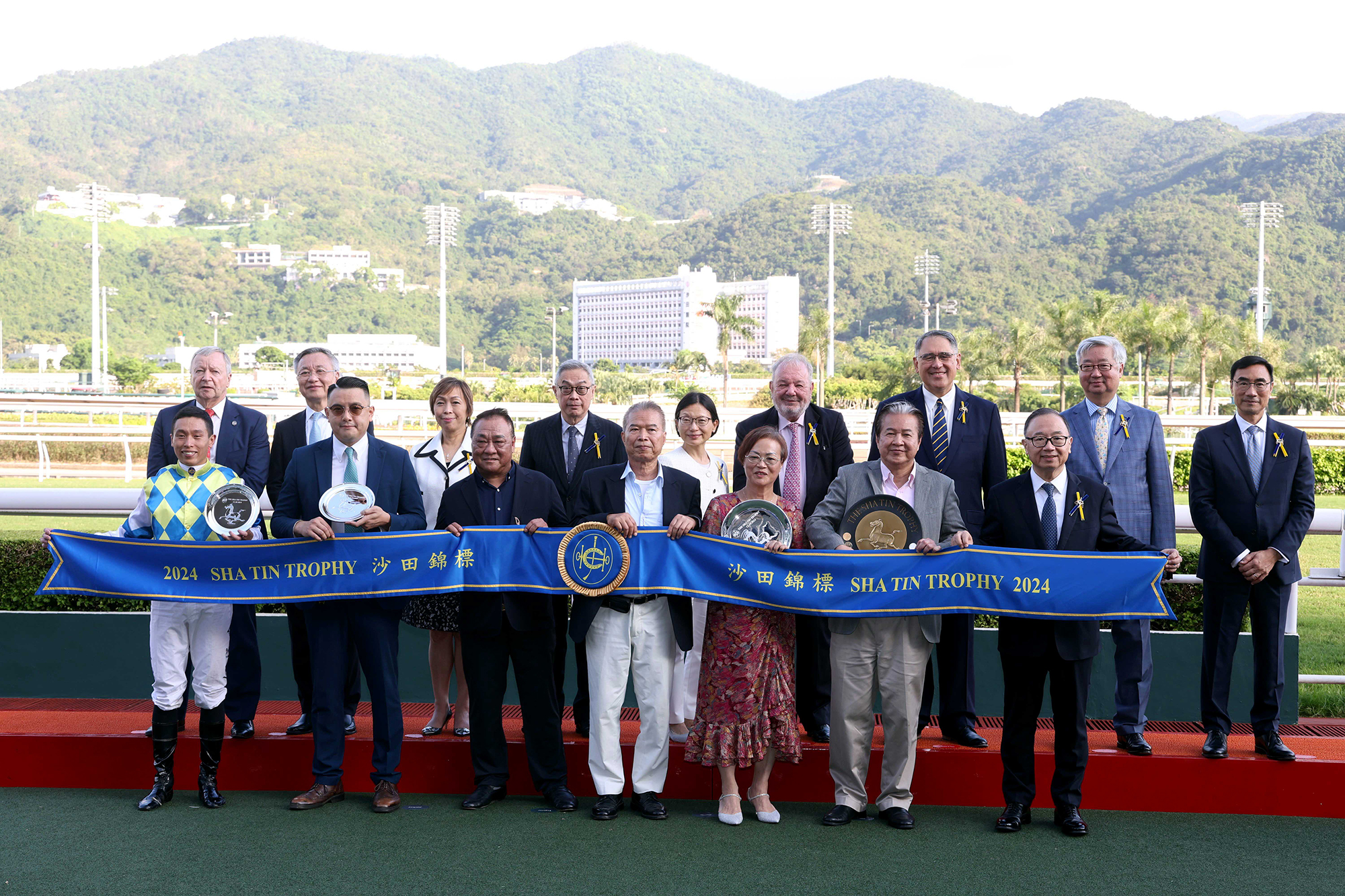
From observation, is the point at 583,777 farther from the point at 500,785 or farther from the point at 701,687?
the point at 701,687

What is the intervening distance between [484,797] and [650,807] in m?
0.67

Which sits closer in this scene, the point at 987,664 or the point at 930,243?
the point at 987,664

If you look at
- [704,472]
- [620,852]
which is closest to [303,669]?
[620,852]

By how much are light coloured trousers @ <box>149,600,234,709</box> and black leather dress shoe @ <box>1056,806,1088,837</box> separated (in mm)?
3221

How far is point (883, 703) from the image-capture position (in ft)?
13.3

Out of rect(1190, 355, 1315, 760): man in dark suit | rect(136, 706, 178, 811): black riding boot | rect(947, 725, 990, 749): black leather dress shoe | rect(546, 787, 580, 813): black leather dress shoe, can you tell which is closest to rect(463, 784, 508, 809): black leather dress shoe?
rect(546, 787, 580, 813): black leather dress shoe

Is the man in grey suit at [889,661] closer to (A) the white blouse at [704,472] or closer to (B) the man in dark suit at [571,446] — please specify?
(A) the white blouse at [704,472]

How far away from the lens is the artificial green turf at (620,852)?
3.53m

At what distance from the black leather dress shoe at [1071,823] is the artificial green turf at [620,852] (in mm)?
31

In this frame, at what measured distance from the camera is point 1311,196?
96.6 meters

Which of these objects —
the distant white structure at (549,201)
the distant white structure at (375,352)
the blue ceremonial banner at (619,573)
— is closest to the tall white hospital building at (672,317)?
the distant white structure at (375,352)

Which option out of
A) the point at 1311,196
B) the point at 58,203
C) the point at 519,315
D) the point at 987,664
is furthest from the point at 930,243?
the point at 987,664

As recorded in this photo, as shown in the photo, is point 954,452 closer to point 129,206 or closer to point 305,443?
point 305,443

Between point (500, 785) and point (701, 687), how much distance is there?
93 cm
